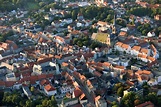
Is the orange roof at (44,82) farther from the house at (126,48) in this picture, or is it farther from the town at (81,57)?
the house at (126,48)

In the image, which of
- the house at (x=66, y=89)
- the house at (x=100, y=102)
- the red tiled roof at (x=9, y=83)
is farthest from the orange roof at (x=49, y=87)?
the house at (x=100, y=102)

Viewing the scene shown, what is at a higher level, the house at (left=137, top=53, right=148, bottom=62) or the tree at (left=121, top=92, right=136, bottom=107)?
the tree at (left=121, top=92, right=136, bottom=107)

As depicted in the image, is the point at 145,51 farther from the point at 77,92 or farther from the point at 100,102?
the point at 100,102

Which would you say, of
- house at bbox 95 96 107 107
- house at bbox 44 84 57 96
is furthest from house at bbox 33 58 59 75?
house at bbox 95 96 107 107

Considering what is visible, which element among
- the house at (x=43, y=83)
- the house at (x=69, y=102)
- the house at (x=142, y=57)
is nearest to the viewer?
the house at (x=69, y=102)

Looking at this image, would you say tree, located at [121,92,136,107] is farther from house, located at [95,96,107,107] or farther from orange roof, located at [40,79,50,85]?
orange roof, located at [40,79,50,85]

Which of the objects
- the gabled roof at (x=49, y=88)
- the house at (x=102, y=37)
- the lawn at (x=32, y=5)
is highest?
the house at (x=102, y=37)

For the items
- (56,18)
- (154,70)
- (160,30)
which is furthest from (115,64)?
(56,18)

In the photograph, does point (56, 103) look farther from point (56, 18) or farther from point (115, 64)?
point (56, 18)
